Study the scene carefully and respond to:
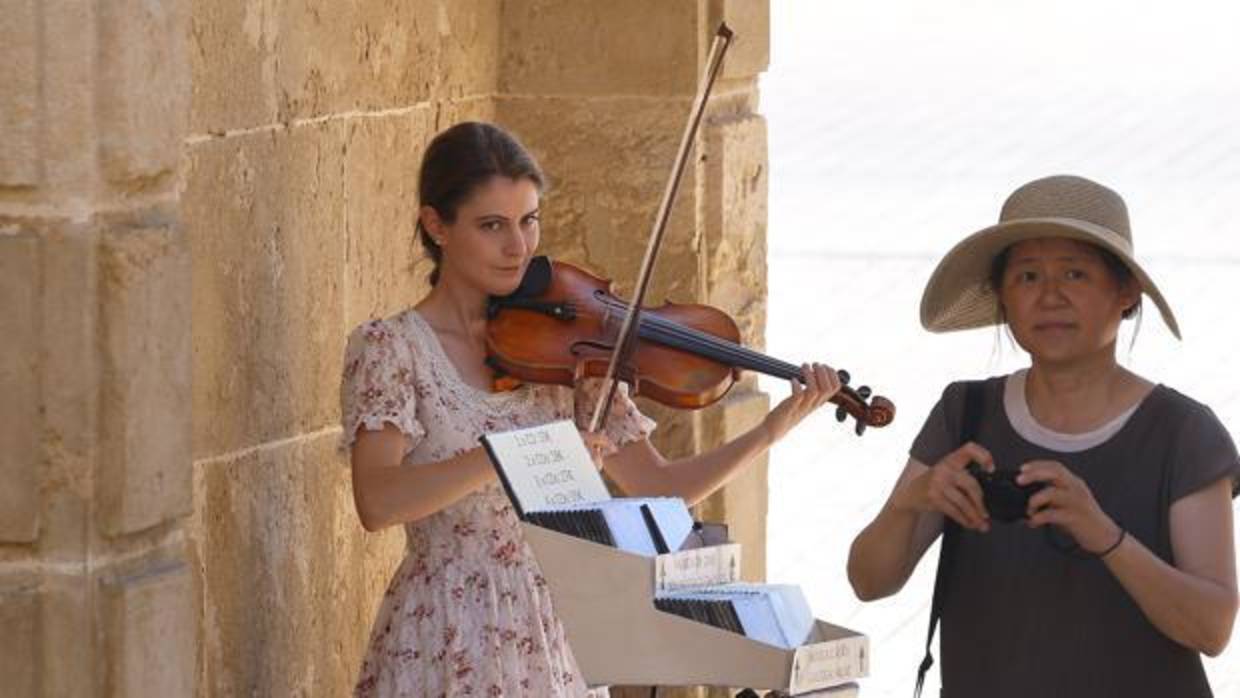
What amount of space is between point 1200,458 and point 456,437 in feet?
3.71

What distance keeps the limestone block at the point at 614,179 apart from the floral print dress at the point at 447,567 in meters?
1.48

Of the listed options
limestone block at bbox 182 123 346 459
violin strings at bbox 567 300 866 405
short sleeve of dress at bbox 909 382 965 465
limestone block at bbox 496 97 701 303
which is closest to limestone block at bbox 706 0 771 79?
limestone block at bbox 496 97 701 303

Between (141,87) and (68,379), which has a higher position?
(141,87)

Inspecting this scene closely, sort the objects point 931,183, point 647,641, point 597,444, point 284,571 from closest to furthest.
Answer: point 647,641 < point 597,444 < point 284,571 < point 931,183

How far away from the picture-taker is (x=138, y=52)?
3.52 meters

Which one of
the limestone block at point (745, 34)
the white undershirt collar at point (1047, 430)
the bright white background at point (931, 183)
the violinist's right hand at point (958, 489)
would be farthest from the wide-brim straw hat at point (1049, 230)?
the limestone block at point (745, 34)

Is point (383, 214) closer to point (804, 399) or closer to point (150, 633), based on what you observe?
point (804, 399)

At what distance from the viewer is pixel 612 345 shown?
4.30 meters

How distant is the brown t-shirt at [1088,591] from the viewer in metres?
3.53

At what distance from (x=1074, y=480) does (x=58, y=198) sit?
50.4 inches

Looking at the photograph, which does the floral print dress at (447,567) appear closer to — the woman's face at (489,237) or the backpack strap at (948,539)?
the woman's face at (489,237)

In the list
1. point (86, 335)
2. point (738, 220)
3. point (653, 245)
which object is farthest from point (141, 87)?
point (738, 220)

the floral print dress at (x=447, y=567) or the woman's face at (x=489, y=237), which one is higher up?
the woman's face at (x=489, y=237)

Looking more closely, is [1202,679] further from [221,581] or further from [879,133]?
[879,133]
